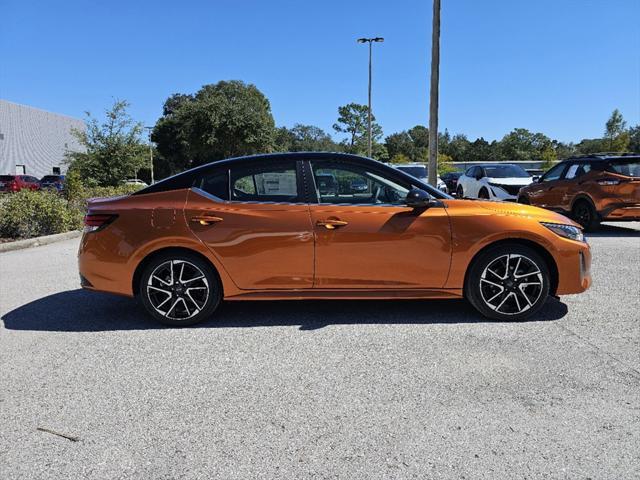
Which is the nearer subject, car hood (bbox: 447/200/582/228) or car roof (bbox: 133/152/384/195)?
car hood (bbox: 447/200/582/228)

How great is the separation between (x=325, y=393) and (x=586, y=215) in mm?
9202

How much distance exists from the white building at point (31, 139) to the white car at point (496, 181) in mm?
36690

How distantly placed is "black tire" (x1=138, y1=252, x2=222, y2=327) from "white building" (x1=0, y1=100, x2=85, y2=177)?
42351 mm

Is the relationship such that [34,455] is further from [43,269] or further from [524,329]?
[43,269]

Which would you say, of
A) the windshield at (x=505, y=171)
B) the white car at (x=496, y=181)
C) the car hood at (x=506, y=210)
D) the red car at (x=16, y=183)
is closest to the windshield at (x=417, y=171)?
the white car at (x=496, y=181)

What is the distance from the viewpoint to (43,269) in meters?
7.16

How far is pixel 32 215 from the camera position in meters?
10.1

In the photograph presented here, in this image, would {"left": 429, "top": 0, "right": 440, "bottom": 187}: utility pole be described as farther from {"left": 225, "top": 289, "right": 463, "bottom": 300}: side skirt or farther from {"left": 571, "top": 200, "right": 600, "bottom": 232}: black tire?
{"left": 225, "top": 289, "right": 463, "bottom": 300}: side skirt

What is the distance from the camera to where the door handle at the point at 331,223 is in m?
4.16

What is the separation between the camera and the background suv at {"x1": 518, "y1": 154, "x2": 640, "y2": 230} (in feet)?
31.1

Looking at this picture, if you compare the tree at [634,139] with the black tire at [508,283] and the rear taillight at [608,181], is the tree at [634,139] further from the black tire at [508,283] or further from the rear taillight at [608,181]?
the black tire at [508,283]

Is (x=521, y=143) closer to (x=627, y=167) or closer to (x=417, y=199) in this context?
(x=627, y=167)

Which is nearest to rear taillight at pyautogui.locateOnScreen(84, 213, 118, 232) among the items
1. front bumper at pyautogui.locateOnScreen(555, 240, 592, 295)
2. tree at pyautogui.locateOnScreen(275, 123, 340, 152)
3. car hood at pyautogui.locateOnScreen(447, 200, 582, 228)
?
car hood at pyautogui.locateOnScreen(447, 200, 582, 228)

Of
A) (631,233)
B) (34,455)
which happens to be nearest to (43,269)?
(34,455)
